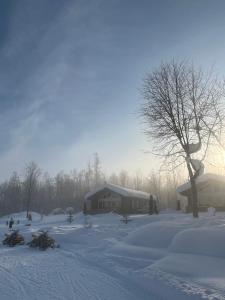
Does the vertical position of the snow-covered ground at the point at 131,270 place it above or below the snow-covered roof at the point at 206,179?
below

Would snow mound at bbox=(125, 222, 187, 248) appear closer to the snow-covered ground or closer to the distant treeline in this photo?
the snow-covered ground

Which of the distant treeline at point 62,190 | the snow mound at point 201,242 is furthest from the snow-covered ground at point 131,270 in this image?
the distant treeline at point 62,190

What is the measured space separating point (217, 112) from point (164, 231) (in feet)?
33.2

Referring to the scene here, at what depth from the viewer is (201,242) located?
1218 cm

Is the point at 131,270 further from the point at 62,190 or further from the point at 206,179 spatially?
the point at 62,190

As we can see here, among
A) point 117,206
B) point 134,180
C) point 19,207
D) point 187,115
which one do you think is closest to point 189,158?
point 187,115

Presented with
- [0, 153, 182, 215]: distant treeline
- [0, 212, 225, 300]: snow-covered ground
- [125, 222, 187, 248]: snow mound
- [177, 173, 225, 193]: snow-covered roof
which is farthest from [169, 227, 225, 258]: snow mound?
[0, 153, 182, 215]: distant treeline

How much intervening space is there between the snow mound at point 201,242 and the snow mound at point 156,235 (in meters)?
1.41

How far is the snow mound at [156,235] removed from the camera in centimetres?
1490

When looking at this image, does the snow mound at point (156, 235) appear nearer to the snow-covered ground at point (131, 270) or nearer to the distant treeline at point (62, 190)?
the snow-covered ground at point (131, 270)

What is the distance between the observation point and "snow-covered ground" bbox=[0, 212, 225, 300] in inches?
320

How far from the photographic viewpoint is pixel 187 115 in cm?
2639

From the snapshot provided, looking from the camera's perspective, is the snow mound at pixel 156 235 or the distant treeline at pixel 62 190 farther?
the distant treeline at pixel 62 190

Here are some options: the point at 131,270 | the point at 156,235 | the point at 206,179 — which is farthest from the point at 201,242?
the point at 206,179
